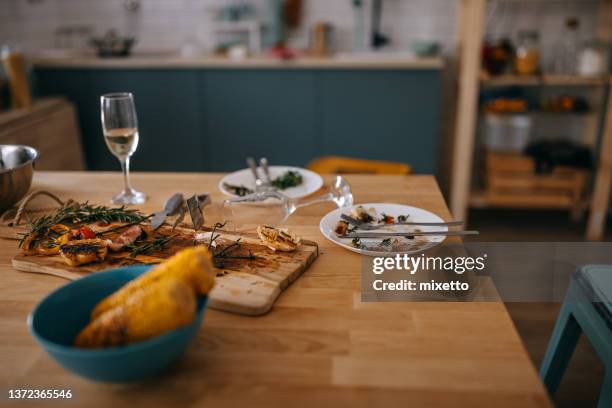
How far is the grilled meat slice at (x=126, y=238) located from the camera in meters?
1.06

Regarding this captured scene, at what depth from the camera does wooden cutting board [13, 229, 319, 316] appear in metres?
0.90

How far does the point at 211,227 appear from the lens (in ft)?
4.00

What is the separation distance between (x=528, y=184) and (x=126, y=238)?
2.76 m

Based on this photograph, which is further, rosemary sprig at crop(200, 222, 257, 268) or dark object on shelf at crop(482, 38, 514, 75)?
dark object on shelf at crop(482, 38, 514, 75)

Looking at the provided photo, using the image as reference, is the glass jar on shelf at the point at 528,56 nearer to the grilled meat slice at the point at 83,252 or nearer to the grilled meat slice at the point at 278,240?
the grilled meat slice at the point at 278,240

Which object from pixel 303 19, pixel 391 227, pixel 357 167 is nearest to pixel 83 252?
pixel 391 227

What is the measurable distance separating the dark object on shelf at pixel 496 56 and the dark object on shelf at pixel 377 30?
67cm

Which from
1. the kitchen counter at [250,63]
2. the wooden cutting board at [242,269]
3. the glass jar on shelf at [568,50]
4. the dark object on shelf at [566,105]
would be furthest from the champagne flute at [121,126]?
the glass jar on shelf at [568,50]

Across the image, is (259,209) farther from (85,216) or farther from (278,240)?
(85,216)

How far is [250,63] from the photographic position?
333 centimetres

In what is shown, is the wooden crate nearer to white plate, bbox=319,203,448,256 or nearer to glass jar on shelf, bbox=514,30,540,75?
glass jar on shelf, bbox=514,30,540,75

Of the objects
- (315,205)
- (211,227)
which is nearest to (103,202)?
(211,227)

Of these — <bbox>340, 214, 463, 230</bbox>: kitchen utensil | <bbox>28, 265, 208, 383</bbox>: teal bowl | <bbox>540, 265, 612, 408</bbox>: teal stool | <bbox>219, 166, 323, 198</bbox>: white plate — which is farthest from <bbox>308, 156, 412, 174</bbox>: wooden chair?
<bbox>28, 265, 208, 383</bbox>: teal bowl

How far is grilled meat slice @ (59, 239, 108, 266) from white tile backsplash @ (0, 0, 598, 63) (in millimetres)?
3005
